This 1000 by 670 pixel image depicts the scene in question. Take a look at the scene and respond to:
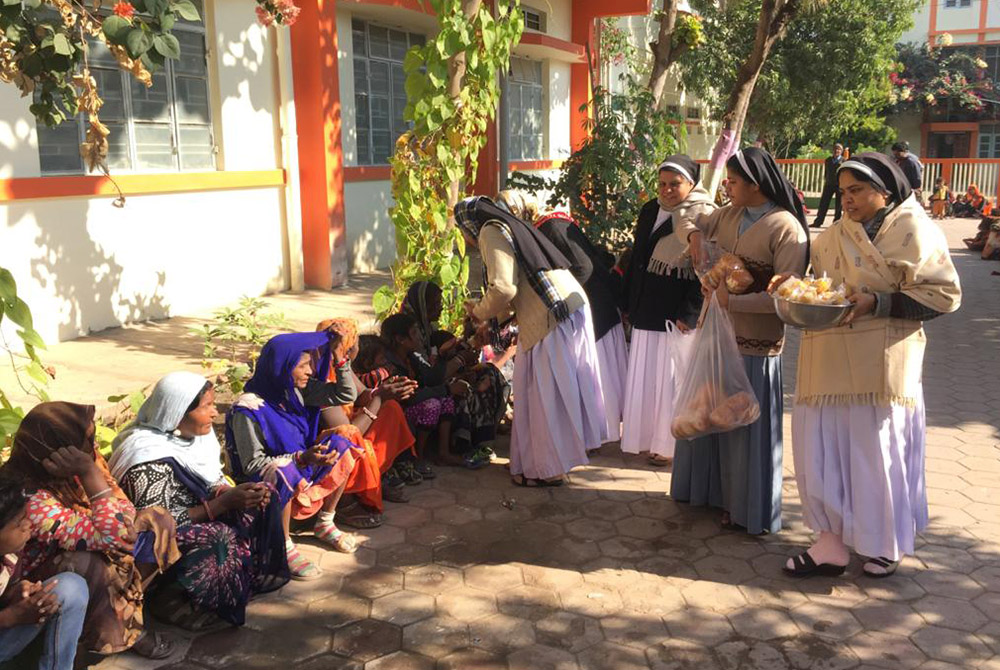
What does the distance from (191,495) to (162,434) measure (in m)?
0.26

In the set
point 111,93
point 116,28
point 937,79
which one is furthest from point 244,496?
point 937,79

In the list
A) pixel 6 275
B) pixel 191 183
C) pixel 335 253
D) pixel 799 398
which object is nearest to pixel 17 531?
pixel 6 275

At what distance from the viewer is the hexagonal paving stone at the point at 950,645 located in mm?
2977

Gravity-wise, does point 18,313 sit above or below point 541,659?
above

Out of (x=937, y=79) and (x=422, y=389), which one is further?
(x=937, y=79)

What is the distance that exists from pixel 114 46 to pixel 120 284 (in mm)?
4078

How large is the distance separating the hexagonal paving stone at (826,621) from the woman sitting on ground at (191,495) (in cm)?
211

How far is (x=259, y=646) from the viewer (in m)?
3.07

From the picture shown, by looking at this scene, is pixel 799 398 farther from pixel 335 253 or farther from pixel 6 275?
pixel 335 253

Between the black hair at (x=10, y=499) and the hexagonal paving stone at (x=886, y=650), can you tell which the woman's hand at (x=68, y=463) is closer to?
the black hair at (x=10, y=499)

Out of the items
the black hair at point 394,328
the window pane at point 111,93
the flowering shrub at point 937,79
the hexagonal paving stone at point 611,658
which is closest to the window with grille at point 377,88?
the window pane at point 111,93

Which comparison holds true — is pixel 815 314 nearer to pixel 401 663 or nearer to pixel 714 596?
pixel 714 596

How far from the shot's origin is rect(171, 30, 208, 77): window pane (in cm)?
723

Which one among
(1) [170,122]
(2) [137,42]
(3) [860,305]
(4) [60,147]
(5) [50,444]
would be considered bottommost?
(5) [50,444]
